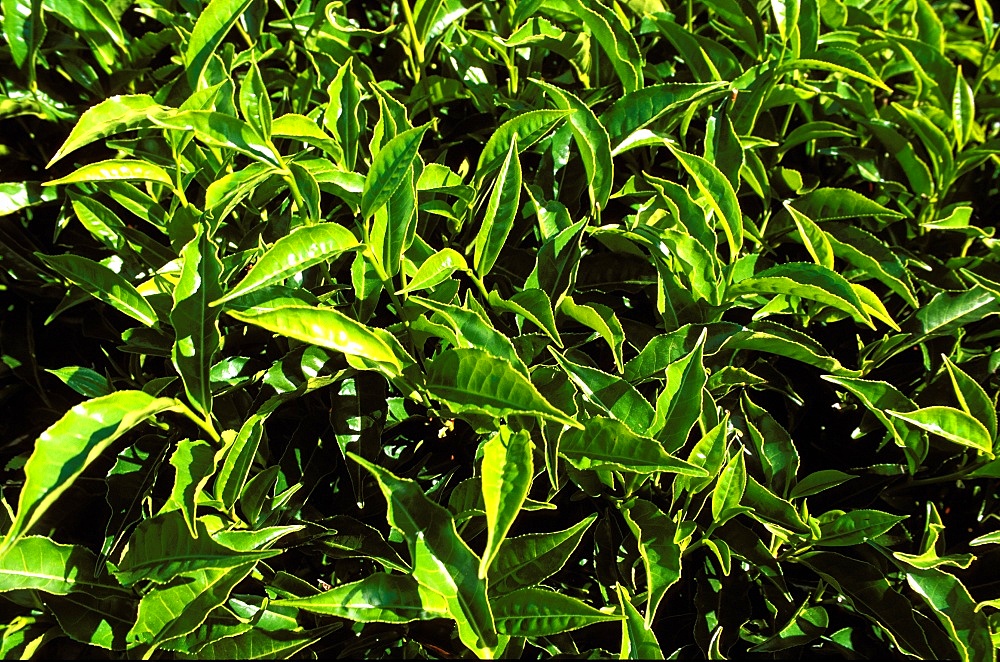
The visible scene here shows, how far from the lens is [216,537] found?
4.01ft

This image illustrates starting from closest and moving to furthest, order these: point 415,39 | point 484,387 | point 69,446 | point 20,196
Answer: point 69,446 → point 484,387 → point 20,196 → point 415,39

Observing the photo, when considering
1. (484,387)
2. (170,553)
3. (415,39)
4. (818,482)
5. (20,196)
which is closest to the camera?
(484,387)

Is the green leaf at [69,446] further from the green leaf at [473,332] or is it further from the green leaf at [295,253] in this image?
the green leaf at [473,332]

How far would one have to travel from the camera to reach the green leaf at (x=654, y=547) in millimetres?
1207

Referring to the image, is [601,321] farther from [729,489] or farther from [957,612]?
[957,612]

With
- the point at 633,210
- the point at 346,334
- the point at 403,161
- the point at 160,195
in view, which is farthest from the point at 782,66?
the point at 160,195

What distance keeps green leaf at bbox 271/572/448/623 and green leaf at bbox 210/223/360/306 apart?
45cm

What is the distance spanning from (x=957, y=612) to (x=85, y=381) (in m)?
1.53

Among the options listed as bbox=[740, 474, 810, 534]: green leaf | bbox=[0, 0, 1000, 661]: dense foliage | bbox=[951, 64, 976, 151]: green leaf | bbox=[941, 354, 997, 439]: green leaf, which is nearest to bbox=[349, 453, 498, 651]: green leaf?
bbox=[0, 0, 1000, 661]: dense foliage

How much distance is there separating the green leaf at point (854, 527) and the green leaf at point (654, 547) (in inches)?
11.7

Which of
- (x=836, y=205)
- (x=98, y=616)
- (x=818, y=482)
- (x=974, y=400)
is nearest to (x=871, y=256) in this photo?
(x=836, y=205)

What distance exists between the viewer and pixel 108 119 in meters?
1.18

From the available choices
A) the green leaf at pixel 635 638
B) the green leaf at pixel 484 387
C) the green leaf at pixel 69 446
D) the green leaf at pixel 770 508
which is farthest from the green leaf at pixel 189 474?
the green leaf at pixel 770 508

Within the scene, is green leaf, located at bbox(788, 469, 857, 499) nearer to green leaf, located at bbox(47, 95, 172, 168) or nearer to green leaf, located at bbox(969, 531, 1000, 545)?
green leaf, located at bbox(969, 531, 1000, 545)
